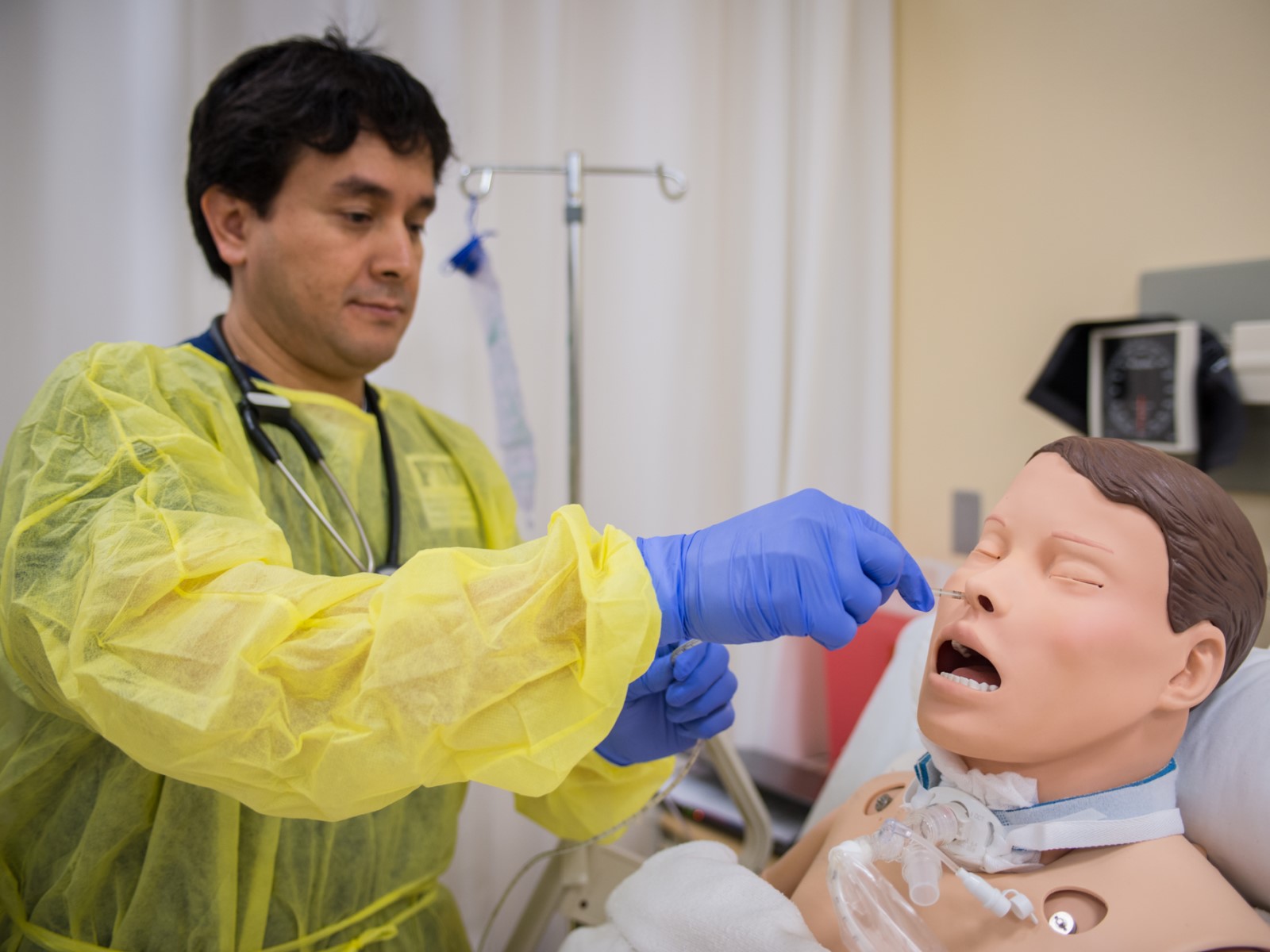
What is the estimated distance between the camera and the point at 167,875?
37.5 inches

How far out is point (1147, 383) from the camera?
1.46 meters

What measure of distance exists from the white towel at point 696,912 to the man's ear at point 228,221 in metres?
0.93

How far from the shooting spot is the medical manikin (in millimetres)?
755

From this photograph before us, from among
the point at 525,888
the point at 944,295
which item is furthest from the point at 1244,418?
the point at 525,888

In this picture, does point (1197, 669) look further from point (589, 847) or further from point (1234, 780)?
point (589, 847)

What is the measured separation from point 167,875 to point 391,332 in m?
0.70

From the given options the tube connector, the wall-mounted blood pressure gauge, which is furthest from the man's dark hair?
the wall-mounted blood pressure gauge

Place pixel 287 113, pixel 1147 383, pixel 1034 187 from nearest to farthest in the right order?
pixel 287 113 < pixel 1147 383 < pixel 1034 187

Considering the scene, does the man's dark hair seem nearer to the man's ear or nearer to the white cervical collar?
the man's ear

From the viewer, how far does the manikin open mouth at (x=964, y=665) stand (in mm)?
856

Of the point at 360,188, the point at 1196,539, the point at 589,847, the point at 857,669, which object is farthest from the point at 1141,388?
the point at 360,188

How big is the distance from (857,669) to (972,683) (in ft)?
2.92

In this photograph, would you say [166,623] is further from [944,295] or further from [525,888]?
[944,295]

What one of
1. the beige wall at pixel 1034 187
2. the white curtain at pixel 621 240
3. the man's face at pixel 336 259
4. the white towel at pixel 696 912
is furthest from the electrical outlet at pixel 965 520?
the man's face at pixel 336 259
